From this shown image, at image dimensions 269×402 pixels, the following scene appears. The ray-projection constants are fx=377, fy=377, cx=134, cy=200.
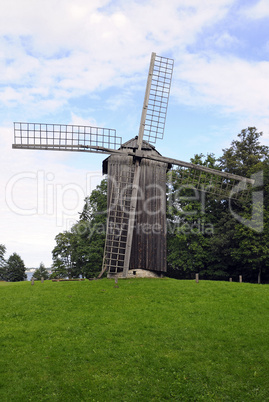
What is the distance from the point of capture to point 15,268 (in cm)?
6794

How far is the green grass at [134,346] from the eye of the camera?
1220 cm

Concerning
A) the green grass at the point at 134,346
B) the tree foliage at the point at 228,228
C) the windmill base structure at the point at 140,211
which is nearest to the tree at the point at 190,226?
the tree foliage at the point at 228,228

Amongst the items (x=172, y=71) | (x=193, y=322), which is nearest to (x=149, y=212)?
(x=172, y=71)

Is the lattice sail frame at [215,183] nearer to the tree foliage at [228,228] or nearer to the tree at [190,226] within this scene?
the tree foliage at [228,228]

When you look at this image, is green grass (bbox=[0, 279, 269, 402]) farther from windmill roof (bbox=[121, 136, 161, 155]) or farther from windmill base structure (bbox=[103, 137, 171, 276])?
windmill roof (bbox=[121, 136, 161, 155])

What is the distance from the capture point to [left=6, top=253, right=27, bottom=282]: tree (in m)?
67.3

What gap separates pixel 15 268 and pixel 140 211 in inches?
1780

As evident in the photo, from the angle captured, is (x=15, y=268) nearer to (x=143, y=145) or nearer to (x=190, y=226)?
(x=190, y=226)

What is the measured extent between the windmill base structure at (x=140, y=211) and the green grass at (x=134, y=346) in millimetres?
6820

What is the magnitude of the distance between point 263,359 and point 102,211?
33.2m

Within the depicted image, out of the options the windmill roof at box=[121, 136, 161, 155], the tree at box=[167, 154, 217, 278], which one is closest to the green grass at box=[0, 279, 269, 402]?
the windmill roof at box=[121, 136, 161, 155]

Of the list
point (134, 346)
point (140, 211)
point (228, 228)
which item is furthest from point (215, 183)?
point (134, 346)

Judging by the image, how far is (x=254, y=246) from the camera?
1432 inches

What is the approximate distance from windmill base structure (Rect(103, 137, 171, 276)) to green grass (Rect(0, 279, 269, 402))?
6.82 meters
